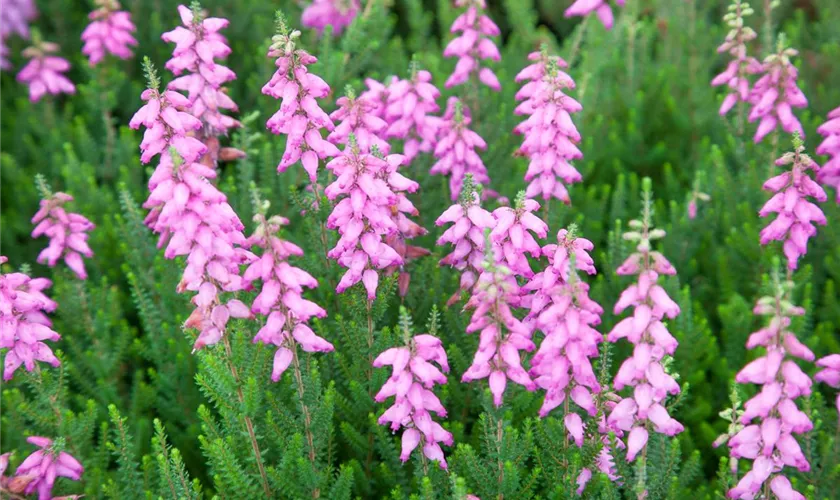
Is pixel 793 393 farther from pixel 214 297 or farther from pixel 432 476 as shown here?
pixel 214 297

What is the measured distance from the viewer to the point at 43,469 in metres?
3.03

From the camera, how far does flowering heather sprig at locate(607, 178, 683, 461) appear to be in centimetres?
244

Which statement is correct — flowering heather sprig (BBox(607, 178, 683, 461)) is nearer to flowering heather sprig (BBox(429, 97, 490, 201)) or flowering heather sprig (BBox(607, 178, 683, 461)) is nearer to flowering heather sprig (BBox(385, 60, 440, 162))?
flowering heather sprig (BBox(429, 97, 490, 201))

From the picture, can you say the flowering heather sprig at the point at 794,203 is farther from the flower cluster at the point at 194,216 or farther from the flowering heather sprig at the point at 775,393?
the flower cluster at the point at 194,216

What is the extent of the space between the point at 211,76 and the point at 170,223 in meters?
1.03

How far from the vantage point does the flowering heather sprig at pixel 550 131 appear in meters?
3.35

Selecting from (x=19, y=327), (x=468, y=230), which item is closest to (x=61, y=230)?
(x=19, y=327)

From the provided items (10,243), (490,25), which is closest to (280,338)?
(490,25)

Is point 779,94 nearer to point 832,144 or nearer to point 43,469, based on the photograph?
point 832,144

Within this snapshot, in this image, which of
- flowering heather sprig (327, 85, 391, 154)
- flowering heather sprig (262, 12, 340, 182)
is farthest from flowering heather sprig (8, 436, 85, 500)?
flowering heather sprig (327, 85, 391, 154)

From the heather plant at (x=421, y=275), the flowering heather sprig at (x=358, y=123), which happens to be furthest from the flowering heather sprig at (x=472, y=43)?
the flowering heather sprig at (x=358, y=123)

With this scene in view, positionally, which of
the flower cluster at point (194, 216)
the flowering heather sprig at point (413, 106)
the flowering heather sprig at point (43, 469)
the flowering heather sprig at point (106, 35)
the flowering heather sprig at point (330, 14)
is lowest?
the flowering heather sprig at point (43, 469)

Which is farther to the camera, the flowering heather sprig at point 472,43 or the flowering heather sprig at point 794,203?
the flowering heather sprig at point 472,43

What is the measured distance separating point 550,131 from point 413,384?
1.22 meters
